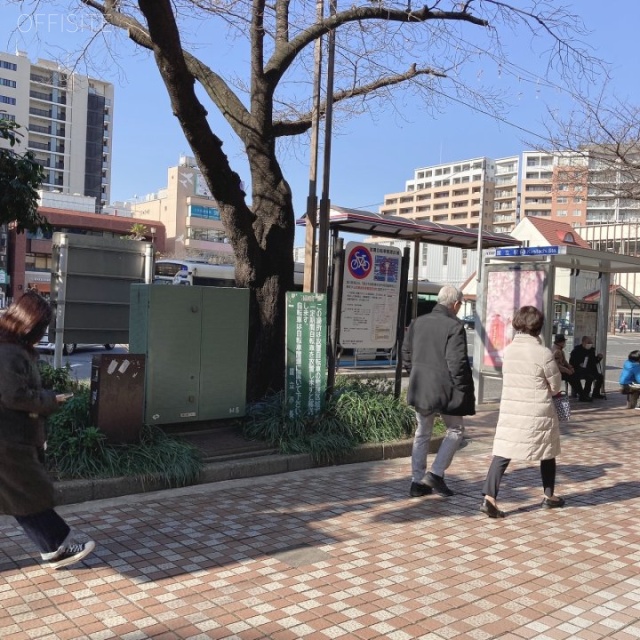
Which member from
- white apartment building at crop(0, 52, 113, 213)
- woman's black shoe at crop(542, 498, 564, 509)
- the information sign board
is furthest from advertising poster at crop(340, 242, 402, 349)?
white apartment building at crop(0, 52, 113, 213)

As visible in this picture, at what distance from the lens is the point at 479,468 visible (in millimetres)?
7277

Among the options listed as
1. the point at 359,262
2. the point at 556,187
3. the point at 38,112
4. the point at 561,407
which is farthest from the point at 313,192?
the point at 38,112

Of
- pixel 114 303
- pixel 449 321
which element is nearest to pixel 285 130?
pixel 114 303

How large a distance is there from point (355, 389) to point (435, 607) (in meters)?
4.75

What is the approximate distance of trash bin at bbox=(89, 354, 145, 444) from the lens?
19.5 ft

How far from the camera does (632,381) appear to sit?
12.3 meters

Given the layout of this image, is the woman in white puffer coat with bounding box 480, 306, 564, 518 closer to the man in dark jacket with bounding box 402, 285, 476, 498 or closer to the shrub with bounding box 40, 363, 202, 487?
the man in dark jacket with bounding box 402, 285, 476, 498

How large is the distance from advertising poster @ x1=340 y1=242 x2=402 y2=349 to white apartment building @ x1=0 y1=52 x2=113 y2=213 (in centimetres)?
8678

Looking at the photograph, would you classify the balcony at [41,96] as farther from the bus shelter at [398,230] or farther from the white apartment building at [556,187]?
the bus shelter at [398,230]

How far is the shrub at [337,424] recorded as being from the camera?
23.3 ft

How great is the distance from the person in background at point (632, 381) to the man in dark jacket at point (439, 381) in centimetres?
765

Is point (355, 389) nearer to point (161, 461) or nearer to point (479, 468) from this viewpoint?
point (479, 468)

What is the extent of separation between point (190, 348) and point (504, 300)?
696 centimetres

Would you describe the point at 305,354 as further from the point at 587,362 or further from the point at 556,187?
the point at 556,187
